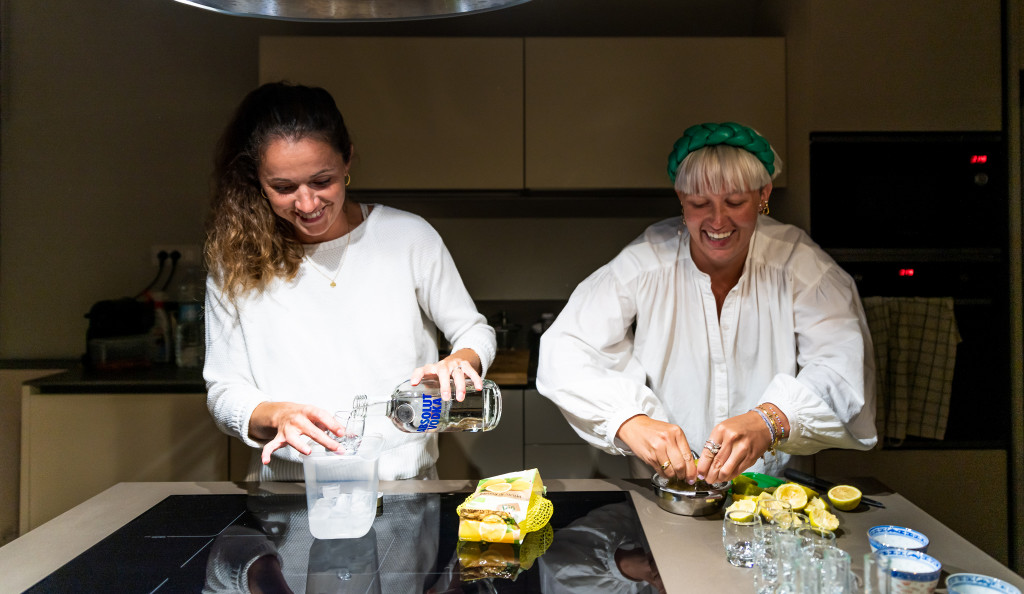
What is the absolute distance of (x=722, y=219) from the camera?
151cm

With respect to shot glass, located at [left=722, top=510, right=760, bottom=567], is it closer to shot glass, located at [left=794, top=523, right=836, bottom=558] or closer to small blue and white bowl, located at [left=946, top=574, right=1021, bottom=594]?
shot glass, located at [left=794, top=523, right=836, bottom=558]

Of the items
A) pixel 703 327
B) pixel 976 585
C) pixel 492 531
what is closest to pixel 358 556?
pixel 492 531

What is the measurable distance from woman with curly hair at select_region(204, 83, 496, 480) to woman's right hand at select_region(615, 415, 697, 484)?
1.07ft

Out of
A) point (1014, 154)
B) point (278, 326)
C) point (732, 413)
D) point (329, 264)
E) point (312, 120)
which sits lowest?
point (732, 413)

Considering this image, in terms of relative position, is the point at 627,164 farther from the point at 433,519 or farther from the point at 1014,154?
the point at 433,519

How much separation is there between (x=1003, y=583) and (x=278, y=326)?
1.23 meters

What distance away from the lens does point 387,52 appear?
8.65 ft

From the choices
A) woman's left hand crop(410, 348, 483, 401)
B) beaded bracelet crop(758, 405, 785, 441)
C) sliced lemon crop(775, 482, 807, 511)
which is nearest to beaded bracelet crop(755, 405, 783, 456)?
beaded bracelet crop(758, 405, 785, 441)

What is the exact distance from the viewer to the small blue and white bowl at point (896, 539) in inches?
40.1

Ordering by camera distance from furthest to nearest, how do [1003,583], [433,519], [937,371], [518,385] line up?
[518,385]
[937,371]
[433,519]
[1003,583]

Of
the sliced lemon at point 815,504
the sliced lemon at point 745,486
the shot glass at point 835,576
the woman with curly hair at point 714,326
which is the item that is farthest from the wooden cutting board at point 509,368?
the shot glass at point 835,576

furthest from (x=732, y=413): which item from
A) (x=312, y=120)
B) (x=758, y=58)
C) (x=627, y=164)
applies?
(x=758, y=58)

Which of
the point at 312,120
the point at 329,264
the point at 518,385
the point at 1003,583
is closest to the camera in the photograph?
the point at 1003,583

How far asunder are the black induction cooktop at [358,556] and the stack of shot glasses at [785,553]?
5.0 inches
